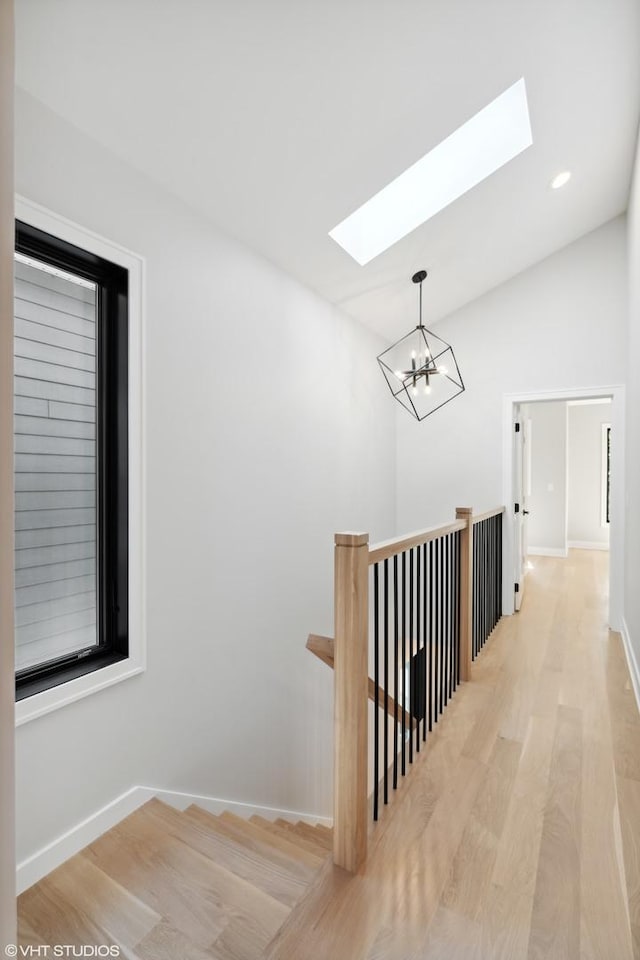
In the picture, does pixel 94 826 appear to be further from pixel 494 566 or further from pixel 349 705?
pixel 494 566

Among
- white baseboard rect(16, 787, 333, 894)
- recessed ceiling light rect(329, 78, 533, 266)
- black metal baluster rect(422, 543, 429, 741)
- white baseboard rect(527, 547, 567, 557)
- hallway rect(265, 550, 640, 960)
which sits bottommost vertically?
white baseboard rect(16, 787, 333, 894)

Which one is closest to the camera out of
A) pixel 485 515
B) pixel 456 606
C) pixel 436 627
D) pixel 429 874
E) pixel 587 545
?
pixel 429 874

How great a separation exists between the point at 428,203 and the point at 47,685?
3.51m

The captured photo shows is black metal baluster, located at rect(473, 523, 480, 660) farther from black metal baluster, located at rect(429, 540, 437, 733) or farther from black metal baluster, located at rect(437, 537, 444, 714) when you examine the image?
black metal baluster, located at rect(429, 540, 437, 733)

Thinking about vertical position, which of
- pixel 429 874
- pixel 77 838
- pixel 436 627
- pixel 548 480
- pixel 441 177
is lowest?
pixel 77 838

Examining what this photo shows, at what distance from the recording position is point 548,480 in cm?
779

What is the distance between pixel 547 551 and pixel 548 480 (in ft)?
3.66

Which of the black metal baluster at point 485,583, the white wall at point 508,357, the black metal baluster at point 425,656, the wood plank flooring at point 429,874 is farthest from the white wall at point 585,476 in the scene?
the black metal baluster at point 425,656

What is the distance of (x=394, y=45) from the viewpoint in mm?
2029

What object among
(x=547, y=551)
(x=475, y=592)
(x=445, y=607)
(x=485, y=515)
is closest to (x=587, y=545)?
(x=547, y=551)

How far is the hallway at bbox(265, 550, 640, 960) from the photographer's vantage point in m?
1.31

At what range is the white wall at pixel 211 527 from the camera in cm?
189

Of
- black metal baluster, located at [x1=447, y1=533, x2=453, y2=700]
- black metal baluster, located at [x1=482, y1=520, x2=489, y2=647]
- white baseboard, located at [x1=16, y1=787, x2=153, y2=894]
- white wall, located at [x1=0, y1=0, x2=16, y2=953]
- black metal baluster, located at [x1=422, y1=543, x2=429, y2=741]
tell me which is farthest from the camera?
black metal baluster, located at [x1=482, y1=520, x2=489, y2=647]

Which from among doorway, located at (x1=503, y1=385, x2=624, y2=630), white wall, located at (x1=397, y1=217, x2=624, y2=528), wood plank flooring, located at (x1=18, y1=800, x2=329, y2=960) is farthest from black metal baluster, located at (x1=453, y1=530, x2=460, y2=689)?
doorway, located at (x1=503, y1=385, x2=624, y2=630)
